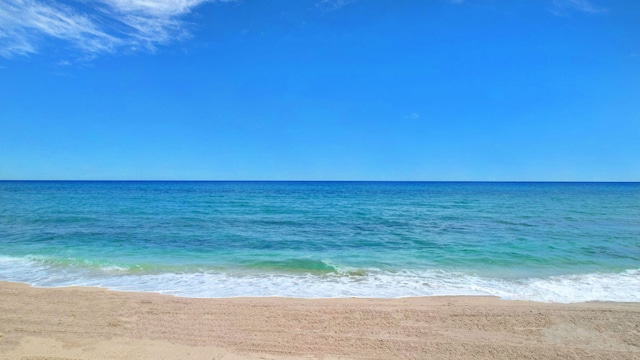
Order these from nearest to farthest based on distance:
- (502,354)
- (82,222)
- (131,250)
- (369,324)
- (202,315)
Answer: (502,354) < (369,324) < (202,315) < (131,250) < (82,222)

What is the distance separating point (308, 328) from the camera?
6.09 m

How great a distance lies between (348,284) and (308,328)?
3.08 meters

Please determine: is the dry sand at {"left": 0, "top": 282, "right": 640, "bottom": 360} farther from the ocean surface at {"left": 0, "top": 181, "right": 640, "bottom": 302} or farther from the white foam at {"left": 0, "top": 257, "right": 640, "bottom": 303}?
the ocean surface at {"left": 0, "top": 181, "right": 640, "bottom": 302}

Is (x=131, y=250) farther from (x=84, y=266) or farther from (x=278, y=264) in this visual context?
(x=278, y=264)

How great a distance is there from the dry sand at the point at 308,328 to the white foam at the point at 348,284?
0.63 m

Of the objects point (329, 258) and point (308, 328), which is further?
point (329, 258)

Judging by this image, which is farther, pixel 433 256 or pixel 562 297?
pixel 433 256

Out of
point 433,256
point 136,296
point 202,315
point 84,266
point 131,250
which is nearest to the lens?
point 202,315

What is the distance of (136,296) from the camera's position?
779 centimetres

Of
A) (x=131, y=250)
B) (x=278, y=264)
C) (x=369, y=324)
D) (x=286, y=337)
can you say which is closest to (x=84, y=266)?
(x=131, y=250)

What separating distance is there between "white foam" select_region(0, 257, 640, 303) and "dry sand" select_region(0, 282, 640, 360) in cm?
63

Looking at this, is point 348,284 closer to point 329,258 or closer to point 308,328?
point 329,258

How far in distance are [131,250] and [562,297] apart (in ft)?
45.5

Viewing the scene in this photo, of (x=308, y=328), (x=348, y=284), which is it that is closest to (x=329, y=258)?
(x=348, y=284)
